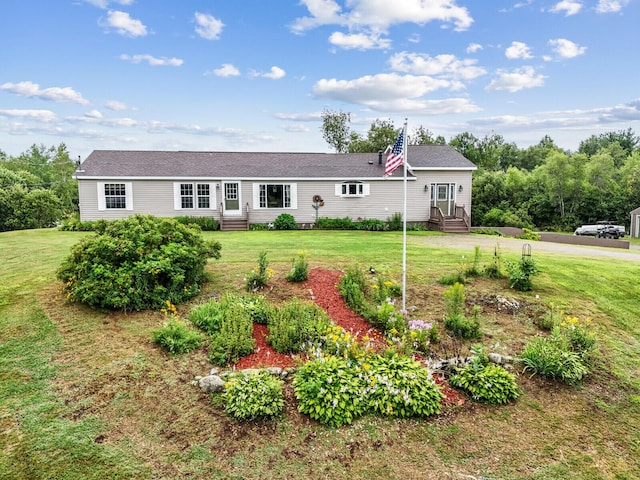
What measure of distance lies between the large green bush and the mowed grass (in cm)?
31

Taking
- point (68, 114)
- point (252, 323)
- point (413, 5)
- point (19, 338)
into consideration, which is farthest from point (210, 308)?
point (68, 114)

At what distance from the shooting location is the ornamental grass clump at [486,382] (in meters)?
4.55

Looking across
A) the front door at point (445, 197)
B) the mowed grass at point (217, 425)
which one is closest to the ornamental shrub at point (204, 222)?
the front door at point (445, 197)

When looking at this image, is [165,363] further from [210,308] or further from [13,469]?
[13,469]

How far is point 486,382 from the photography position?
463cm

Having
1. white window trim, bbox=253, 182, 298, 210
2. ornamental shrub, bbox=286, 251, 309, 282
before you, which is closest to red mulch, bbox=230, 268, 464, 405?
ornamental shrub, bbox=286, 251, 309, 282

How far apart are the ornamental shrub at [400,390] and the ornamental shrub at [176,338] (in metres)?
2.30

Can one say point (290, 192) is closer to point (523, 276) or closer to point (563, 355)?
point (523, 276)

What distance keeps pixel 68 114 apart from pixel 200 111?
14957mm

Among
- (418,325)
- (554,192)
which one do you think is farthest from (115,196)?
(554,192)

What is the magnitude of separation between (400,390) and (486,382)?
1.12 meters

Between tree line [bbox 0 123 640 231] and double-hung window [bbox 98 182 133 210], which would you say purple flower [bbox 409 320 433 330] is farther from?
tree line [bbox 0 123 640 231]

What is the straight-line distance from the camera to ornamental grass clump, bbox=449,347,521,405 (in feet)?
14.9

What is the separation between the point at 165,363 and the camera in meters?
4.89
